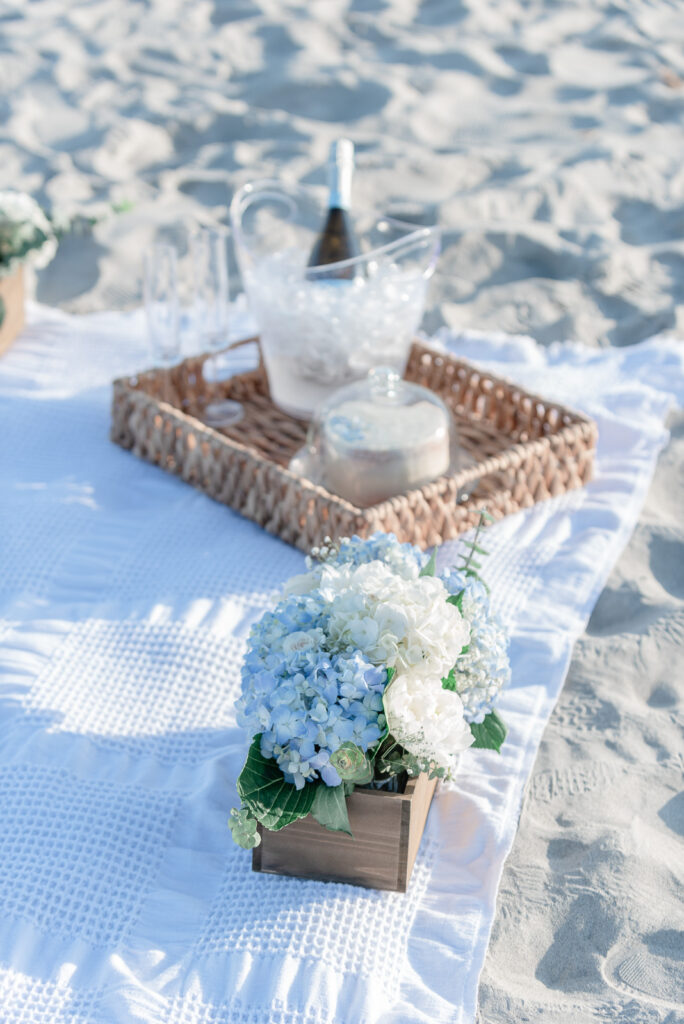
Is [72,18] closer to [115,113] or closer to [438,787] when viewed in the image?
[115,113]

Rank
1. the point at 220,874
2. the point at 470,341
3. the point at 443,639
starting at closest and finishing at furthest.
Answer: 1. the point at 443,639
2. the point at 220,874
3. the point at 470,341

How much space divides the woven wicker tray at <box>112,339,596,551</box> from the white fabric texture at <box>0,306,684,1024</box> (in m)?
0.04

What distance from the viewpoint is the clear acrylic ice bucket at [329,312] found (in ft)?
5.54

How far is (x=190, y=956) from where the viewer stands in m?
0.99

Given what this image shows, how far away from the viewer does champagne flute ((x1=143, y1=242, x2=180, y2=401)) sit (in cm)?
172

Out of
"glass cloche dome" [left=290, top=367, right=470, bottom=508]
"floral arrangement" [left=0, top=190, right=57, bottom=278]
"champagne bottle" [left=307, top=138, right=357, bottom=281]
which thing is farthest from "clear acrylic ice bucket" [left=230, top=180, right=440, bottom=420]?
"floral arrangement" [left=0, top=190, right=57, bottom=278]

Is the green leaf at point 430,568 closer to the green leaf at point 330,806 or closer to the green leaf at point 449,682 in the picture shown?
the green leaf at point 449,682

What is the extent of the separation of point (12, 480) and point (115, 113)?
1.88 metres

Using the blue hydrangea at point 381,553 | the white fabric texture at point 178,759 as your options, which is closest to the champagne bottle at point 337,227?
the white fabric texture at point 178,759

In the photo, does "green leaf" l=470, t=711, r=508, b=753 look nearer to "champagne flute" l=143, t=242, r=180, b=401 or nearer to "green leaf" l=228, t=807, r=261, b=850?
"green leaf" l=228, t=807, r=261, b=850

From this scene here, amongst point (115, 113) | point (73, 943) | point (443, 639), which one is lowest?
point (115, 113)

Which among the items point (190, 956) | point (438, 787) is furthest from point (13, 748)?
point (438, 787)

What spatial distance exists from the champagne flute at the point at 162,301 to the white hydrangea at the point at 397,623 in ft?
2.97

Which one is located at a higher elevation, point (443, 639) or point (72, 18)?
point (443, 639)
